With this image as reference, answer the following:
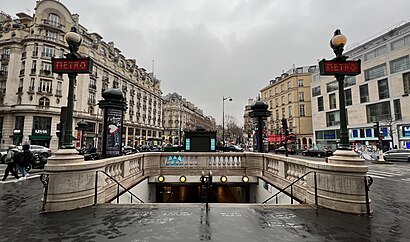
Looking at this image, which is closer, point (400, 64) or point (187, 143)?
point (187, 143)

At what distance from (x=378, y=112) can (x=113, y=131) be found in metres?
40.3

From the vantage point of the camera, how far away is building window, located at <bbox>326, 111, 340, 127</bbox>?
4128 cm

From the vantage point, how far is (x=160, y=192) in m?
12.4

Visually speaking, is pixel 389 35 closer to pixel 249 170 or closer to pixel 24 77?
pixel 249 170

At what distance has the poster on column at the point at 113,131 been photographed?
35.3 ft

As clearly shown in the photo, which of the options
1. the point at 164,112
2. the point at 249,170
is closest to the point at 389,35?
the point at 249,170

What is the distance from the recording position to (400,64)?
31016 mm

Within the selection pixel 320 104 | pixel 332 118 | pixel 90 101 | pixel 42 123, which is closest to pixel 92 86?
pixel 90 101

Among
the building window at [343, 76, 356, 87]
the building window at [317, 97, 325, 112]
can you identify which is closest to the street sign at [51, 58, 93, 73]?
the building window at [343, 76, 356, 87]

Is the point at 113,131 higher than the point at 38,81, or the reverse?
the point at 38,81

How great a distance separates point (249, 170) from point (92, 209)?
7.73m

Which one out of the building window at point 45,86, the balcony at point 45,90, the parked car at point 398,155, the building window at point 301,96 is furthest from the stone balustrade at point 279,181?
the building window at point 301,96

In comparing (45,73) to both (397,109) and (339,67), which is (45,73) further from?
(397,109)

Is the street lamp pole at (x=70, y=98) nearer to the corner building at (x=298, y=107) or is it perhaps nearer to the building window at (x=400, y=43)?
the building window at (x=400, y=43)
